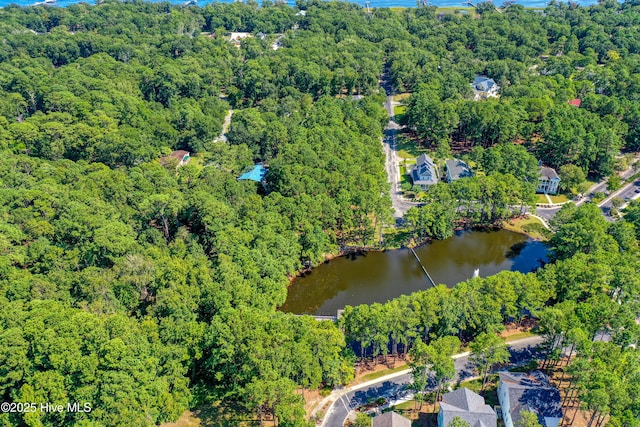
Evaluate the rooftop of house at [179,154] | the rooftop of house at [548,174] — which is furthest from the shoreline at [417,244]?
the rooftop of house at [179,154]

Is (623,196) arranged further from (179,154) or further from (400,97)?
(179,154)

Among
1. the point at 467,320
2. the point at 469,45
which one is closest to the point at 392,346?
the point at 467,320

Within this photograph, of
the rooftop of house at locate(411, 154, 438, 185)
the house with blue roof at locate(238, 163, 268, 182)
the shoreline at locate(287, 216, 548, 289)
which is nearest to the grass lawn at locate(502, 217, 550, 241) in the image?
the shoreline at locate(287, 216, 548, 289)

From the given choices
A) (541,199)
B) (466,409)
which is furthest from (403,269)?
(541,199)

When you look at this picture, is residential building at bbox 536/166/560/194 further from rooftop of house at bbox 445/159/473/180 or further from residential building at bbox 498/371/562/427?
residential building at bbox 498/371/562/427

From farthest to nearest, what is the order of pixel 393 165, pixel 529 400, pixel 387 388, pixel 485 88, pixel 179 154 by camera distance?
1. pixel 485 88
2. pixel 179 154
3. pixel 393 165
4. pixel 387 388
5. pixel 529 400

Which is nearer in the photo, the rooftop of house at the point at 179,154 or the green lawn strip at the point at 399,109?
the rooftop of house at the point at 179,154

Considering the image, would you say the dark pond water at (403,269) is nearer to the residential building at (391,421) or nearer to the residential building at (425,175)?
the residential building at (425,175)
